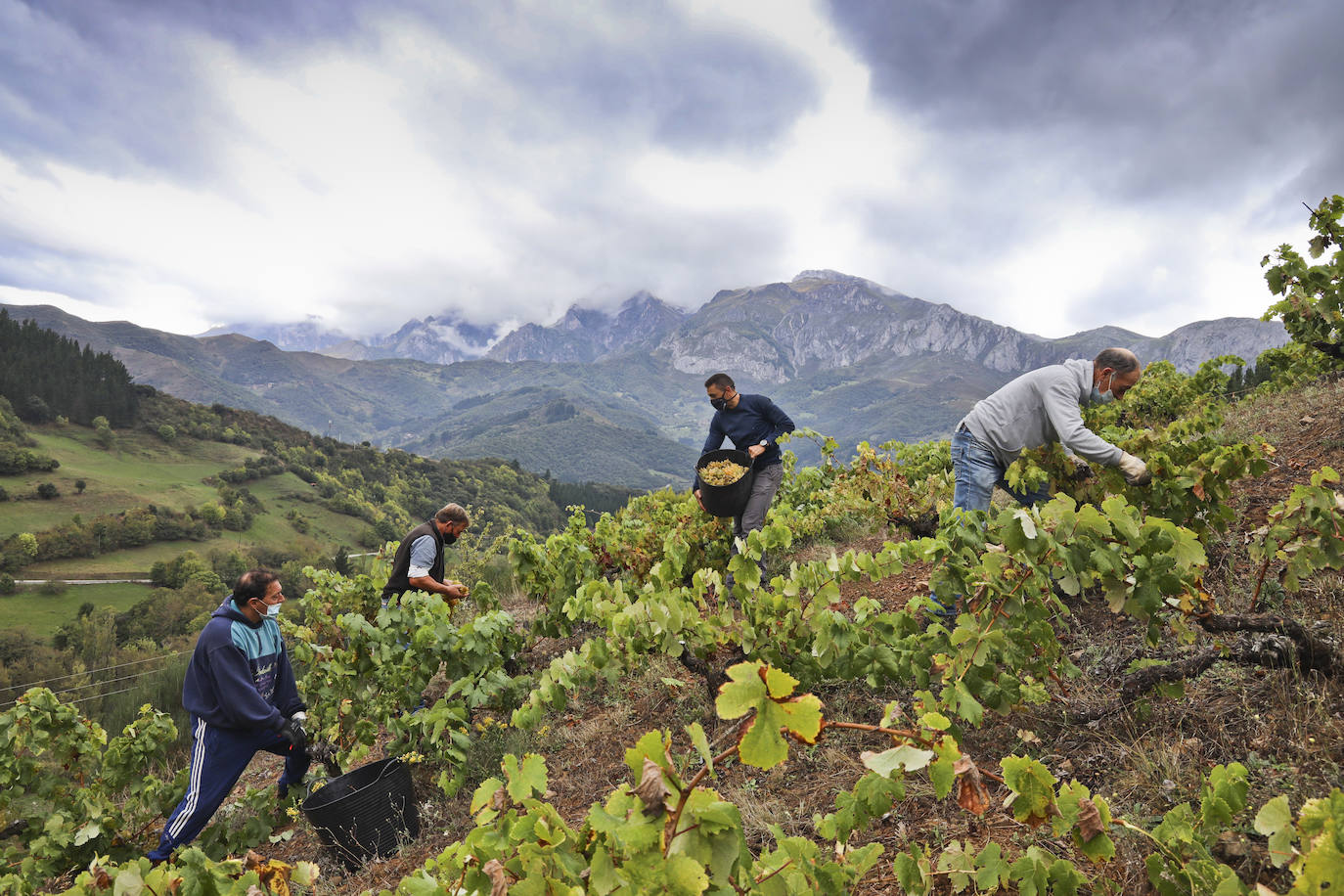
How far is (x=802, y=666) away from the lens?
3.49 metres

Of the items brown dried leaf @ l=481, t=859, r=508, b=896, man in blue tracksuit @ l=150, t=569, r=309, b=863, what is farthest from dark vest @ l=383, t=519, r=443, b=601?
brown dried leaf @ l=481, t=859, r=508, b=896

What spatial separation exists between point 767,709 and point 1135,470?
141 inches

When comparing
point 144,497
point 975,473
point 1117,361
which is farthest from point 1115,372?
point 144,497

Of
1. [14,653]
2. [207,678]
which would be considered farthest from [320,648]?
[14,653]

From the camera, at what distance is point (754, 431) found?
6047 millimetres

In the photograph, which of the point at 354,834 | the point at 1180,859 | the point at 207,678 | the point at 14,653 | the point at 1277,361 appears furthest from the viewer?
the point at 14,653

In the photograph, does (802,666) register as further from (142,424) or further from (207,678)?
(142,424)

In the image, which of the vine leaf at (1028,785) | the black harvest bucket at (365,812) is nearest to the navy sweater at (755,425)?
the black harvest bucket at (365,812)

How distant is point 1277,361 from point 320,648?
602 inches

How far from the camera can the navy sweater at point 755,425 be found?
6.01 metres

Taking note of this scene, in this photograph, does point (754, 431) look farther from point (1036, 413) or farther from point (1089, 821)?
point (1089, 821)

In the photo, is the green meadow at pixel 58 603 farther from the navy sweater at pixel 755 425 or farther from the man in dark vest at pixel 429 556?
the navy sweater at pixel 755 425

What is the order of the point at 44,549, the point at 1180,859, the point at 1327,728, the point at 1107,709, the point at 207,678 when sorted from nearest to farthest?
1. the point at 1180,859
2. the point at 1327,728
3. the point at 1107,709
4. the point at 207,678
5. the point at 44,549

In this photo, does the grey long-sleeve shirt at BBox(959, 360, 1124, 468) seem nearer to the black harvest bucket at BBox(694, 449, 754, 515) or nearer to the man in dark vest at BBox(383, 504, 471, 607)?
the black harvest bucket at BBox(694, 449, 754, 515)
